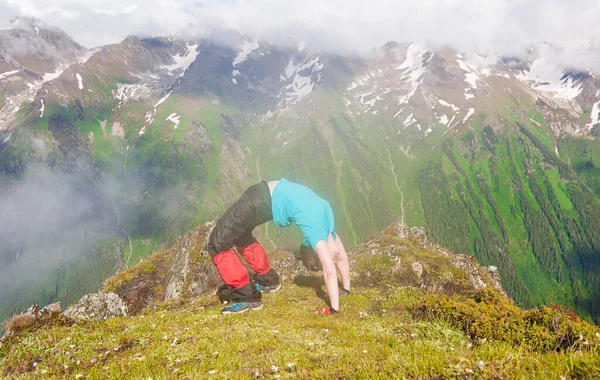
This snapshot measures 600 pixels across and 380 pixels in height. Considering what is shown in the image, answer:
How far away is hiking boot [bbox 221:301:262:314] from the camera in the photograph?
1139cm

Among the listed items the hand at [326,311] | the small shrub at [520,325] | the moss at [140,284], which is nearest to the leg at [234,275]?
the hand at [326,311]

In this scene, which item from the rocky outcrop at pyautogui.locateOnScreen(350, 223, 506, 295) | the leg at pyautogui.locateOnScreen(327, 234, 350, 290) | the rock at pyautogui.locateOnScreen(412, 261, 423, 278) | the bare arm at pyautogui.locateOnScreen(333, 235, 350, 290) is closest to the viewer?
the leg at pyautogui.locateOnScreen(327, 234, 350, 290)

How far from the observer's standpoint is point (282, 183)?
10930mm

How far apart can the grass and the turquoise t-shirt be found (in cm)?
267

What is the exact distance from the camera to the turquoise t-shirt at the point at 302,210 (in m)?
10.2

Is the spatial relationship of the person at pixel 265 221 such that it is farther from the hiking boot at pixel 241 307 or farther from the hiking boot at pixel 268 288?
the hiking boot at pixel 268 288

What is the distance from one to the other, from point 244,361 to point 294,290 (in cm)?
856

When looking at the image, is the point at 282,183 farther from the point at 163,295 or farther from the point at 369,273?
the point at 163,295

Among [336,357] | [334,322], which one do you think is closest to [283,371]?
[336,357]

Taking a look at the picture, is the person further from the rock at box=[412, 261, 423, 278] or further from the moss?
the moss

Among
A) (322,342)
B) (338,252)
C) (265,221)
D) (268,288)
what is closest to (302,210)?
(265,221)

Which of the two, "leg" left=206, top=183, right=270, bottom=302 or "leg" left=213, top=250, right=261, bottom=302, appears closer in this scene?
"leg" left=206, top=183, right=270, bottom=302

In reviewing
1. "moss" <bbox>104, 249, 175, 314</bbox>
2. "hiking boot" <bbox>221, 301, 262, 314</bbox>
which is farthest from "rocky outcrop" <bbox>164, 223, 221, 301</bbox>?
"hiking boot" <bbox>221, 301, 262, 314</bbox>

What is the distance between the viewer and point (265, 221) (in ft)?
37.1
